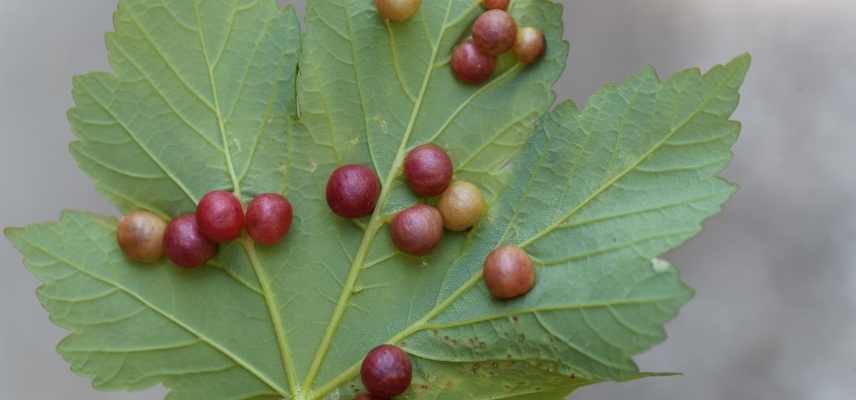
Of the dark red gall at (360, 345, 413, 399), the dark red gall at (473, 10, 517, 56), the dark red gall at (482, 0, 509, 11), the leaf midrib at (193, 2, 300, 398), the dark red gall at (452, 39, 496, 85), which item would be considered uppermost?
the dark red gall at (482, 0, 509, 11)

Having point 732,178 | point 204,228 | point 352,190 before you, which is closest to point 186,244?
point 204,228

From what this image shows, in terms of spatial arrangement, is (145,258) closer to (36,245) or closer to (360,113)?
(36,245)

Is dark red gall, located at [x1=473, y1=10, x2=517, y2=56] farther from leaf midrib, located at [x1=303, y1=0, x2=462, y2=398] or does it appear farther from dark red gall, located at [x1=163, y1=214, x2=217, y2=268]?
dark red gall, located at [x1=163, y1=214, x2=217, y2=268]

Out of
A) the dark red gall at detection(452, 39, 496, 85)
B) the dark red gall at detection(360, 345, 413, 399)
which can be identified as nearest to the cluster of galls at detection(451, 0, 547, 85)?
the dark red gall at detection(452, 39, 496, 85)

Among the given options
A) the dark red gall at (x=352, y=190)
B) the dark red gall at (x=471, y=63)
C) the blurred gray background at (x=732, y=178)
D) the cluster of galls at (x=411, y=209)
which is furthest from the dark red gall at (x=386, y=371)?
the blurred gray background at (x=732, y=178)

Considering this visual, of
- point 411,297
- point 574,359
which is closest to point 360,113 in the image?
point 411,297

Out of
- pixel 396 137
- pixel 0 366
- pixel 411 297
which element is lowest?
pixel 0 366

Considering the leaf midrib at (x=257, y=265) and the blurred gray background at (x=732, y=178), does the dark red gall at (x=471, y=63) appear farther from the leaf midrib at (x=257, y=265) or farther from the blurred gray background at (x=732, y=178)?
the blurred gray background at (x=732, y=178)

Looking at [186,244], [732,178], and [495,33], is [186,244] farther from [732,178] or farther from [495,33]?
[732,178]
